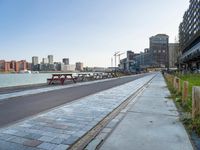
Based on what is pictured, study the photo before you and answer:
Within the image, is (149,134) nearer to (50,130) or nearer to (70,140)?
(70,140)

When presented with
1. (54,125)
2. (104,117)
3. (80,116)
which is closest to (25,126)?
(54,125)

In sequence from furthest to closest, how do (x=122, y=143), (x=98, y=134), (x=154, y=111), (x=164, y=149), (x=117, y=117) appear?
1. (x=154, y=111)
2. (x=117, y=117)
3. (x=98, y=134)
4. (x=122, y=143)
5. (x=164, y=149)

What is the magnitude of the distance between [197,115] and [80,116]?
3.80 m

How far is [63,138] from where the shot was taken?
5.79 m

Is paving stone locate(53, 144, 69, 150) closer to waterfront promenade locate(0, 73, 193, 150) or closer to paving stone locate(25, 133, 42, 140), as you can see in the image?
waterfront promenade locate(0, 73, 193, 150)

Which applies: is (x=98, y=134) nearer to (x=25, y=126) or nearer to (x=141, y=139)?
(x=141, y=139)

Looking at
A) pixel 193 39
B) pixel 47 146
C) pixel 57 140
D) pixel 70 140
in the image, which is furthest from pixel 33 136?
pixel 193 39

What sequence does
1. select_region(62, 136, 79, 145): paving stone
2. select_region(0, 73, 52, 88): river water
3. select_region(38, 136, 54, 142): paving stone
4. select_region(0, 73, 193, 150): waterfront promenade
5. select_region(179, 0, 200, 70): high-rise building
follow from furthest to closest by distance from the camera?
select_region(179, 0, 200, 70): high-rise building → select_region(0, 73, 52, 88): river water → select_region(38, 136, 54, 142): paving stone → select_region(62, 136, 79, 145): paving stone → select_region(0, 73, 193, 150): waterfront promenade

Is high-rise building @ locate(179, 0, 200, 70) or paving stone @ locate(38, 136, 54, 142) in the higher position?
high-rise building @ locate(179, 0, 200, 70)

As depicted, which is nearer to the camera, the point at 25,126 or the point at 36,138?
the point at 36,138

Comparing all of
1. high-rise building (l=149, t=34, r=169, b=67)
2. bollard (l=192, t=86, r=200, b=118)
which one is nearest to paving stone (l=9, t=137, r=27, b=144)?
bollard (l=192, t=86, r=200, b=118)

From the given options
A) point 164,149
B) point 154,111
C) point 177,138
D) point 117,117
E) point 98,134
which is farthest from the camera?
point 154,111

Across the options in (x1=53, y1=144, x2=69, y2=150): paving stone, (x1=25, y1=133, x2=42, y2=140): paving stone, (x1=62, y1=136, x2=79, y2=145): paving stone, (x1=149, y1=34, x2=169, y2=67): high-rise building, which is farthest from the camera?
(x1=149, y1=34, x2=169, y2=67): high-rise building

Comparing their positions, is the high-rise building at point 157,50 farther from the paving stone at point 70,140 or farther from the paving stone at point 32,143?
the paving stone at point 32,143
